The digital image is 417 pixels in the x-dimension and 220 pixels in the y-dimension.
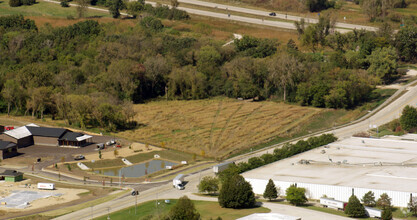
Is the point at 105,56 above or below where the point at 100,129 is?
above

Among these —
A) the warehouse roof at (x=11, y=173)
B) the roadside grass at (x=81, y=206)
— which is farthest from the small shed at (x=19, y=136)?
the roadside grass at (x=81, y=206)

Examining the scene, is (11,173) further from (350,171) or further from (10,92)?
(350,171)

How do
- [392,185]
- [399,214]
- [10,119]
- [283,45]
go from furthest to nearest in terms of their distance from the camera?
[283,45]
[10,119]
[392,185]
[399,214]

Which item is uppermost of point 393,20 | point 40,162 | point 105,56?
point 393,20

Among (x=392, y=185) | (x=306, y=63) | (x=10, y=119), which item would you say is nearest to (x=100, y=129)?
(x=10, y=119)

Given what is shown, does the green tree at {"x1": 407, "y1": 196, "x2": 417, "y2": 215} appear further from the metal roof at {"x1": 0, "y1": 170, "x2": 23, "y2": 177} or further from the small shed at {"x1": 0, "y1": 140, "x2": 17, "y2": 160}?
the small shed at {"x1": 0, "y1": 140, "x2": 17, "y2": 160}

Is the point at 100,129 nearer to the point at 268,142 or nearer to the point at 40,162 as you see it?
the point at 40,162

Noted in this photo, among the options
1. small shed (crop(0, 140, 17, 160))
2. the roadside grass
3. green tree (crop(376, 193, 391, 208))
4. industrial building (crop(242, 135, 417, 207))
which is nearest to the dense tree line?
small shed (crop(0, 140, 17, 160))

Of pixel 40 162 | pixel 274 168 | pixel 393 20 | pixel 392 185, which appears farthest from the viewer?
pixel 393 20
